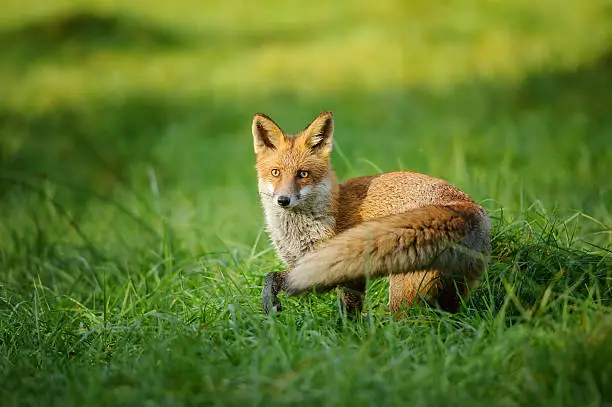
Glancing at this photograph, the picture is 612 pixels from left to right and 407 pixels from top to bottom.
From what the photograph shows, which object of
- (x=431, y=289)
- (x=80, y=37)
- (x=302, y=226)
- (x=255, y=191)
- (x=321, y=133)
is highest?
(x=80, y=37)

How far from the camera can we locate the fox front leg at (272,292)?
4207 millimetres

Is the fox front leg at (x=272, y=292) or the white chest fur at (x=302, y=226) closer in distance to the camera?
the fox front leg at (x=272, y=292)

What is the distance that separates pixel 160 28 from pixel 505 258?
15.4 metres

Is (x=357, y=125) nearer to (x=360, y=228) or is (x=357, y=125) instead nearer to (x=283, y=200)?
(x=283, y=200)

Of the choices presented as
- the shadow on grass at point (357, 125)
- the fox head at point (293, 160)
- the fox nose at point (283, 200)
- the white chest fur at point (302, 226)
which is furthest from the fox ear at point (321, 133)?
the shadow on grass at point (357, 125)

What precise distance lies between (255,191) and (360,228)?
548cm

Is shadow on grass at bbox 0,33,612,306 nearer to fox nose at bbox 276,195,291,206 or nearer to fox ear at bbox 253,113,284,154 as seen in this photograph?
fox ear at bbox 253,113,284,154

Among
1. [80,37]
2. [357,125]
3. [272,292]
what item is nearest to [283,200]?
[272,292]

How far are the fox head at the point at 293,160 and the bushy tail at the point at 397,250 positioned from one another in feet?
2.71

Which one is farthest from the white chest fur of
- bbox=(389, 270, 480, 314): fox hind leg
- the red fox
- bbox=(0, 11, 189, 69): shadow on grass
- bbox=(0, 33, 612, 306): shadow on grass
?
bbox=(0, 11, 189, 69): shadow on grass

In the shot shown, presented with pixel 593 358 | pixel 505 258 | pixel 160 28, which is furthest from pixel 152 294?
pixel 160 28

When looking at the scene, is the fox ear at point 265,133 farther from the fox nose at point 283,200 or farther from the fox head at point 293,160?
the fox nose at point 283,200

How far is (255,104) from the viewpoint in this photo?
13172mm

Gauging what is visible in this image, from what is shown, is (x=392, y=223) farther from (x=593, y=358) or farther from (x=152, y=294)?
(x=152, y=294)
